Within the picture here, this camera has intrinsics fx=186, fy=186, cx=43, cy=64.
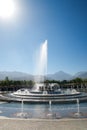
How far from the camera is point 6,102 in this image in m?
22.7

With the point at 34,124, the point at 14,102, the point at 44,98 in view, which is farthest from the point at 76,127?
the point at 14,102

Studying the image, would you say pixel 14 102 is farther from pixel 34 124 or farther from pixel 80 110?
pixel 34 124

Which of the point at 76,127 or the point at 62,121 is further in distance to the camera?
the point at 62,121

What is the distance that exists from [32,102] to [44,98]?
5.39 ft

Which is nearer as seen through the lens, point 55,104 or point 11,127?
point 11,127

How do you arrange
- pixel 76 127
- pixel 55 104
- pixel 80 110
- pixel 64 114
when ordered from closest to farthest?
pixel 76 127
pixel 64 114
pixel 80 110
pixel 55 104

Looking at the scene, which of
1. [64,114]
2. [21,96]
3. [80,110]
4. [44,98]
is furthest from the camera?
[21,96]

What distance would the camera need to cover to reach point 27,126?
10.3 metres

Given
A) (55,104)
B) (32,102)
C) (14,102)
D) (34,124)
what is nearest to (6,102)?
(14,102)

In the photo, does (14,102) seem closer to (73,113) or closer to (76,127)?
(73,113)

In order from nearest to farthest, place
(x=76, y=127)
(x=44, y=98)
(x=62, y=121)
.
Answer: (x=76, y=127), (x=62, y=121), (x=44, y=98)

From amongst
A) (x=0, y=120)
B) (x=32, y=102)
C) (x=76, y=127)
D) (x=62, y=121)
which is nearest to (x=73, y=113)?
(x=62, y=121)

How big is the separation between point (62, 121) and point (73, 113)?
3812mm

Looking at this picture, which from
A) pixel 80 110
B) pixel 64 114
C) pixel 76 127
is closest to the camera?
pixel 76 127
